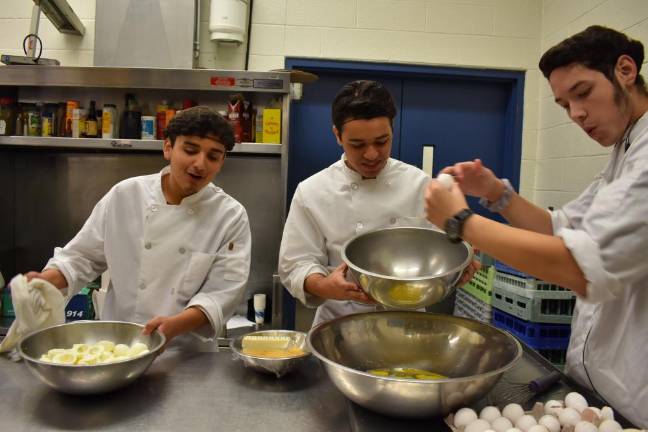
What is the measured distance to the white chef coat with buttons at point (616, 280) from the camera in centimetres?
88

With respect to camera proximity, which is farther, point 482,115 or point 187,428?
point 482,115

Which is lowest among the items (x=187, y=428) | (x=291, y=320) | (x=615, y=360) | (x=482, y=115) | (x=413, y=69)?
(x=291, y=320)

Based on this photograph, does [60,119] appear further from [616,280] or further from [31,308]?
[616,280]

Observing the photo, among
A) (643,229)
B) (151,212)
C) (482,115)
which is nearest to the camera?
(643,229)

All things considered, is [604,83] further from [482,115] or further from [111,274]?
[482,115]

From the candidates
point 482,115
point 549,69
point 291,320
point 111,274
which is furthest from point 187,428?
point 482,115

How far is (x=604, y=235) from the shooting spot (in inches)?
35.0

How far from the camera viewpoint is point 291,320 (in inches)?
122

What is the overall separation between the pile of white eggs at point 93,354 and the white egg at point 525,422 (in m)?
0.79

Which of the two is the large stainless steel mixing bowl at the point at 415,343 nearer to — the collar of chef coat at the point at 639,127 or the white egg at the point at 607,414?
the white egg at the point at 607,414

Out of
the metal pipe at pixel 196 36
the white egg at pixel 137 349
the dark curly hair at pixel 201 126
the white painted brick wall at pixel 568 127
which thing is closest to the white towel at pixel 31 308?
the white egg at pixel 137 349

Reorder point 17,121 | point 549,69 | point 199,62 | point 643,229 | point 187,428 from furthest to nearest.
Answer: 1. point 199,62
2. point 17,121
3. point 549,69
4. point 187,428
5. point 643,229

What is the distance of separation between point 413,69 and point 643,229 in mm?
2420

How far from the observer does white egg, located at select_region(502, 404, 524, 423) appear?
0.95m
